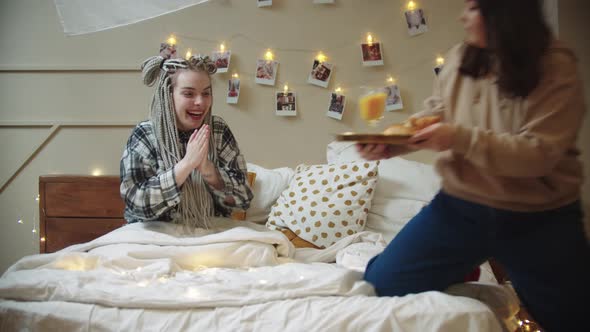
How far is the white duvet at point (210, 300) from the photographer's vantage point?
1.07 meters

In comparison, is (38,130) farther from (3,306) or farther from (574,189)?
(574,189)

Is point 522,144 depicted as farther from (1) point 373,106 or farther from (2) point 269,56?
(2) point 269,56

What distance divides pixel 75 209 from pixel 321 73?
1371 mm

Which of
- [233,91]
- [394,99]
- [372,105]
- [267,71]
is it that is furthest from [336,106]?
[372,105]

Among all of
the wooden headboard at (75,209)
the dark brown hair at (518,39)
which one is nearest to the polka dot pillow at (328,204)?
the wooden headboard at (75,209)

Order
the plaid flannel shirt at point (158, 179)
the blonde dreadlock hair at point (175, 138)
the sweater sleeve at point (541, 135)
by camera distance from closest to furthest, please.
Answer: the sweater sleeve at point (541, 135), the plaid flannel shirt at point (158, 179), the blonde dreadlock hair at point (175, 138)

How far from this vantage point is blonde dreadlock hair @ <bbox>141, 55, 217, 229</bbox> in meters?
1.72

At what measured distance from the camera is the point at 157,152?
173 centimetres

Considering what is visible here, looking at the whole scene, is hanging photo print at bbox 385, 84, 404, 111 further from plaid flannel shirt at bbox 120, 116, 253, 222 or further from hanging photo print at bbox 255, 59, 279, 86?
plaid flannel shirt at bbox 120, 116, 253, 222

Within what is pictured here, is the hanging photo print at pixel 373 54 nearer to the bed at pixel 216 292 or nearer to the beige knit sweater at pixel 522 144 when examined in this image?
the bed at pixel 216 292

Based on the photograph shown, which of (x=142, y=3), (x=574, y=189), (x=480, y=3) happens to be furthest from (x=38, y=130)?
(x=574, y=189)

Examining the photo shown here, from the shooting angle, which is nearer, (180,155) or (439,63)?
(180,155)

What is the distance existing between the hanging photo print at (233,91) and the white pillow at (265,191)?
1.53 ft

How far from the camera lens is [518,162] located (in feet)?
3.22
